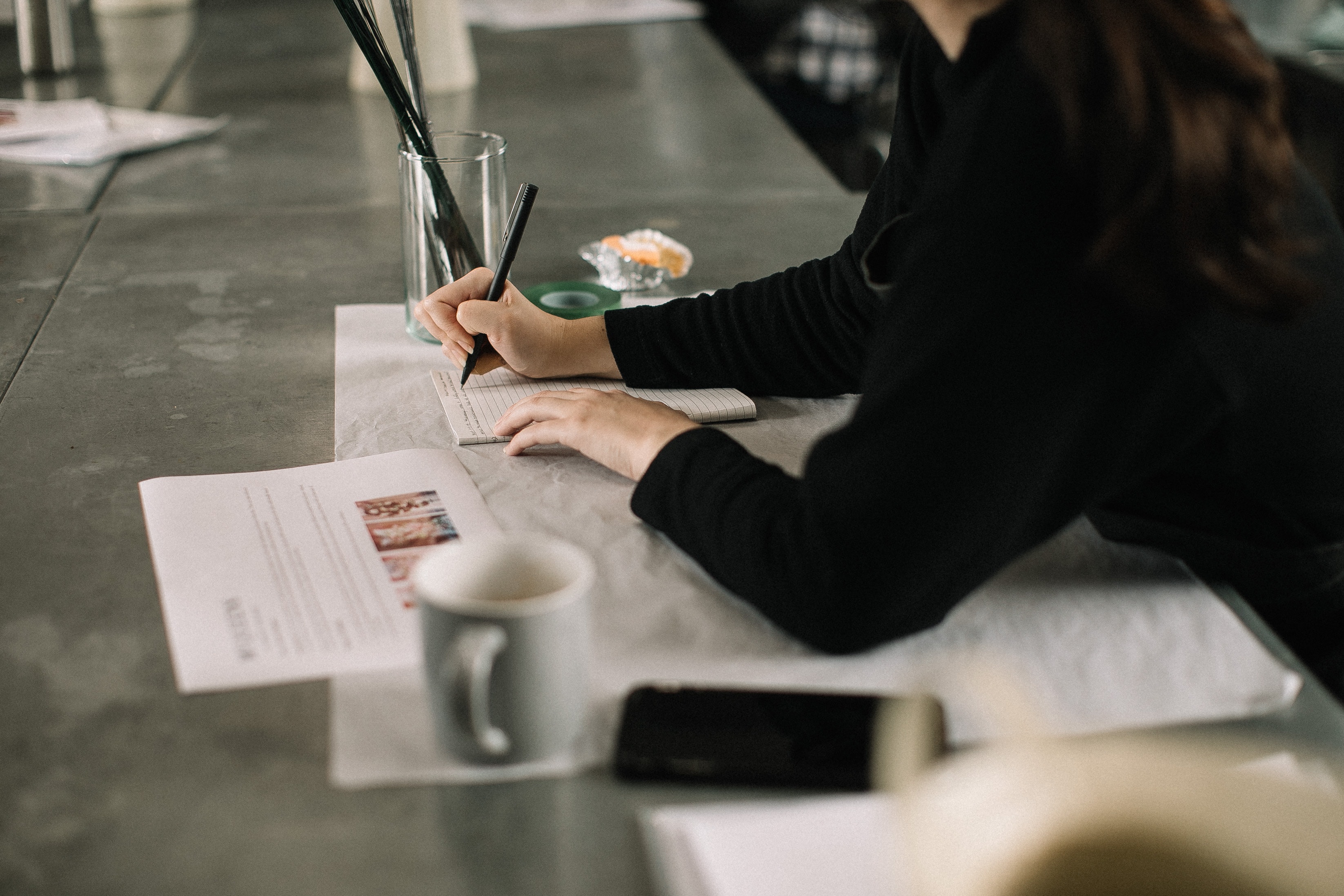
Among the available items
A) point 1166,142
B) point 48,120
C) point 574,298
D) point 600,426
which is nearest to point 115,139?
point 48,120

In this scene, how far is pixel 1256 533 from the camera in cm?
75

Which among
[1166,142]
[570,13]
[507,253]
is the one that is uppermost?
[1166,142]

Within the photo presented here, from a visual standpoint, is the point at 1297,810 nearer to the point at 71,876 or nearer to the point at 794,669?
the point at 794,669

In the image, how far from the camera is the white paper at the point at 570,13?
2543 millimetres

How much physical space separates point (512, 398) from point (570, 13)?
6.09 feet

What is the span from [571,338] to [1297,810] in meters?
0.65

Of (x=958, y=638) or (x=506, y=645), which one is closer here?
(x=506, y=645)

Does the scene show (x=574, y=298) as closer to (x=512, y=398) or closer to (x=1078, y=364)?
(x=512, y=398)

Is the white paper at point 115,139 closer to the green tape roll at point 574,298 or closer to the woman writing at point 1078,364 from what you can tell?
the green tape roll at point 574,298

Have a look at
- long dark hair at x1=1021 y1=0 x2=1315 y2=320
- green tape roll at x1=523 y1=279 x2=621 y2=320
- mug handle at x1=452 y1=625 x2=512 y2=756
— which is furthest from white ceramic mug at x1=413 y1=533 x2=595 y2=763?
green tape roll at x1=523 y1=279 x2=621 y2=320

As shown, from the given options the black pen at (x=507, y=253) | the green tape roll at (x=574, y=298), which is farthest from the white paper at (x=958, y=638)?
the green tape roll at (x=574, y=298)

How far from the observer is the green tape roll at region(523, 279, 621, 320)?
43.0 inches

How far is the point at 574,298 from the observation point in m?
1.12

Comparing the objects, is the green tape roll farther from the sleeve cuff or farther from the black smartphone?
the black smartphone
